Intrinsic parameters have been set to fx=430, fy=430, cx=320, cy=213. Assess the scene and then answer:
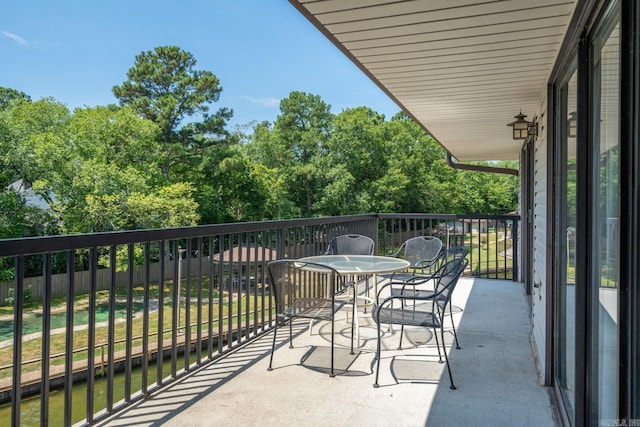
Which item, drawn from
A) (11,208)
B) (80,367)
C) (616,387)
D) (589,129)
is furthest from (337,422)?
(11,208)

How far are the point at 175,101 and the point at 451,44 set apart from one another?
21110 mm

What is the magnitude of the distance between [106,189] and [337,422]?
1789cm

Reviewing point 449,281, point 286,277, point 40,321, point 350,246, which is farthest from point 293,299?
point 40,321

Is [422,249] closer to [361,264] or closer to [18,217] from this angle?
[361,264]

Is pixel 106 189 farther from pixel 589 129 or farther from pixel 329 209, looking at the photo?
pixel 589 129

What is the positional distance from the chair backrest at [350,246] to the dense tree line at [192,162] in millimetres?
14885

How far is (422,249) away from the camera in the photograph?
16.1 ft

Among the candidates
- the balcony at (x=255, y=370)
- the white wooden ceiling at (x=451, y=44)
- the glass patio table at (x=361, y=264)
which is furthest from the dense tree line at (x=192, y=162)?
the white wooden ceiling at (x=451, y=44)

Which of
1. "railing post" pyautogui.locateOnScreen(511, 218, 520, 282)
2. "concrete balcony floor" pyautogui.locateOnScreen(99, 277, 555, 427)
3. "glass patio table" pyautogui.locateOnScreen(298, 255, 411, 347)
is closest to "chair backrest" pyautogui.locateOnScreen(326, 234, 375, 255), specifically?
"glass patio table" pyautogui.locateOnScreen(298, 255, 411, 347)

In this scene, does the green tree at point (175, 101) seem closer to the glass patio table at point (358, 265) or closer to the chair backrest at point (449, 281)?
the glass patio table at point (358, 265)

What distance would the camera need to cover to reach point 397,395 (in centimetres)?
260

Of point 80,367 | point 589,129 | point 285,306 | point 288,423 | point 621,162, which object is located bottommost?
point 80,367

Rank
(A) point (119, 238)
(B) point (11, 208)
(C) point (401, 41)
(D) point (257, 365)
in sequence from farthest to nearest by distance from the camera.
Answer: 1. (B) point (11, 208)
2. (D) point (257, 365)
3. (C) point (401, 41)
4. (A) point (119, 238)

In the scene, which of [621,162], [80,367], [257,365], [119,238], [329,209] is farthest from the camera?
[329,209]
